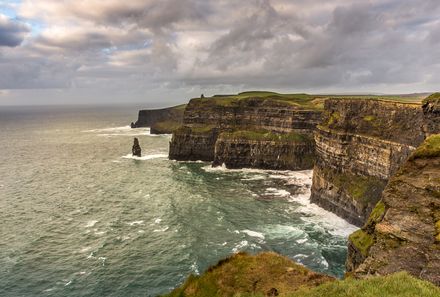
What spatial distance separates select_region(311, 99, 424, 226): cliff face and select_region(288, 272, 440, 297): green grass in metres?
45.6

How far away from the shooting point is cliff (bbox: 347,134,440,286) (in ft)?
97.7

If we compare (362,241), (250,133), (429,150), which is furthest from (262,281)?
(250,133)

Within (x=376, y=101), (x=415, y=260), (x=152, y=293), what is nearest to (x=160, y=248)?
A: (x=152, y=293)

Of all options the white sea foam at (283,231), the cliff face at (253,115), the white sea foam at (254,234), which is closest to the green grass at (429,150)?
the white sea foam at (283,231)

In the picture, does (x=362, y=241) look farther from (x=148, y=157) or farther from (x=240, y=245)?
(x=148, y=157)

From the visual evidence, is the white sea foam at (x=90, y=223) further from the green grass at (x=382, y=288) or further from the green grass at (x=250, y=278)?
the green grass at (x=382, y=288)

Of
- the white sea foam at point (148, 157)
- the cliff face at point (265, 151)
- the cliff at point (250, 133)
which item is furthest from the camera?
the white sea foam at point (148, 157)

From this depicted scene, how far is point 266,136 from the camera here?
131625mm

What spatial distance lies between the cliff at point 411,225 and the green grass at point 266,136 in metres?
91.5

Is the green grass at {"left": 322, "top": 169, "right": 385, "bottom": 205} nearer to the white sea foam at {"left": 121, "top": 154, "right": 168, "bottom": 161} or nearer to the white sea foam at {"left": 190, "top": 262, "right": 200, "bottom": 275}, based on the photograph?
the white sea foam at {"left": 190, "top": 262, "right": 200, "bottom": 275}

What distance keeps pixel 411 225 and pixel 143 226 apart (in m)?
53.3

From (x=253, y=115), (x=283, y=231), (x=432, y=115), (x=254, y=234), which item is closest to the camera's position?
(x=432, y=115)

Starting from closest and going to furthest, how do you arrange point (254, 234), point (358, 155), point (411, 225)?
point (411, 225), point (254, 234), point (358, 155)

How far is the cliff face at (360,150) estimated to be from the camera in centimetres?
6800
